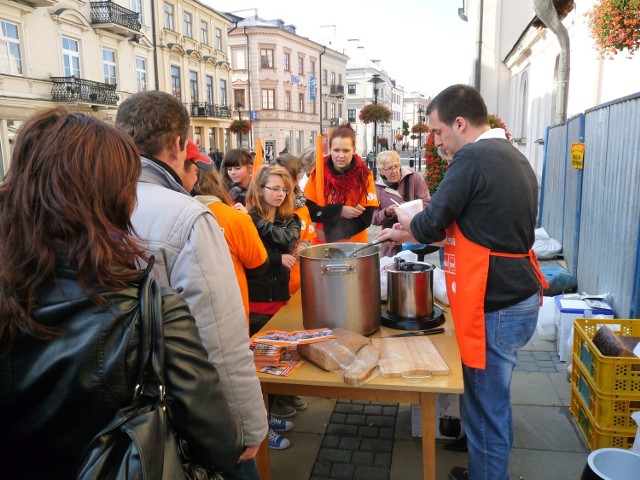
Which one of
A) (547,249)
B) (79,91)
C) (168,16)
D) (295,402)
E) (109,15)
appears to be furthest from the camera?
(168,16)

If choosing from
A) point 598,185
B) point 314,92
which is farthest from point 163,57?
point 598,185

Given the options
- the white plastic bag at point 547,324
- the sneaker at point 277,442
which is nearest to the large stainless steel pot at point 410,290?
the sneaker at point 277,442

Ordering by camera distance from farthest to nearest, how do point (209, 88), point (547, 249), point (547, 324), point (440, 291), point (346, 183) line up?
point (209, 88)
point (547, 249)
point (547, 324)
point (346, 183)
point (440, 291)

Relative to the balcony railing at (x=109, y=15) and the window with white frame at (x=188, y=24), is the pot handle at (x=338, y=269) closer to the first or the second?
the balcony railing at (x=109, y=15)

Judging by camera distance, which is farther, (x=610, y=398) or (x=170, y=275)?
(x=610, y=398)

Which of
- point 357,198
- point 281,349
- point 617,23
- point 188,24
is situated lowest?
point 281,349

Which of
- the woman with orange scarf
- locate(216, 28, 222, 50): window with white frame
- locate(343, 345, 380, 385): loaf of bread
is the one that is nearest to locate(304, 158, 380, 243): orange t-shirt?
the woman with orange scarf

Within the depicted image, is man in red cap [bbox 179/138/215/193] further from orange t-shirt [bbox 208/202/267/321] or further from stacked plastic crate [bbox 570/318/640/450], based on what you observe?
stacked plastic crate [bbox 570/318/640/450]

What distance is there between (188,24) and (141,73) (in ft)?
23.3

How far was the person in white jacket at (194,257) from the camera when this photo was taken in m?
1.58

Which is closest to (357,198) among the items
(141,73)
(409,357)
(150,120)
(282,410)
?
(282,410)

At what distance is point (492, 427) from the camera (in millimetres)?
2430

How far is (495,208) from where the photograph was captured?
224cm

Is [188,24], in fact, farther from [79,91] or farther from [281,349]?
[281,349]
